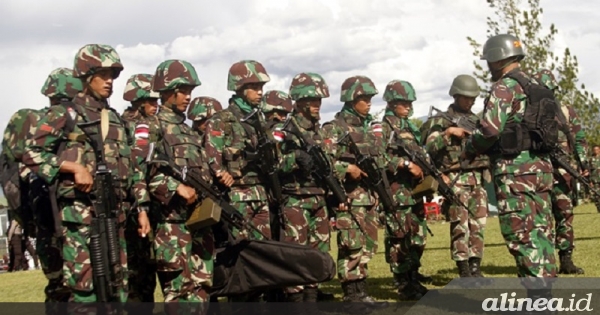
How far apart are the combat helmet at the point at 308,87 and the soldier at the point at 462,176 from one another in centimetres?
182

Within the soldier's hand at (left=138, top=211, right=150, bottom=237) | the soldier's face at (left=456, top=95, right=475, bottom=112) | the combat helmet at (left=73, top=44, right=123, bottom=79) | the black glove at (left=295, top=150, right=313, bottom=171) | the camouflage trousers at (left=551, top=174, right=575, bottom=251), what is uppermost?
the combat helmet at (left=73, top=44, right=123, bottom=79)

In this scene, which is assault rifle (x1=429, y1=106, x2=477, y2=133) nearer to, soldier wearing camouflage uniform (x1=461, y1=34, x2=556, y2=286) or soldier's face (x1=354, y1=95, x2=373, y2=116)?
soldier's face (x1=354, y1=95, x2=373, y2=116)

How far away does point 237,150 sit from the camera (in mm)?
7051

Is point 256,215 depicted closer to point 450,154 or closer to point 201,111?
point 201,111

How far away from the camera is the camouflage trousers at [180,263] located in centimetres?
601

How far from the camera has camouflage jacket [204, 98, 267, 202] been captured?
6949 millimetres

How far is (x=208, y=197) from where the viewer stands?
6184 millimetres

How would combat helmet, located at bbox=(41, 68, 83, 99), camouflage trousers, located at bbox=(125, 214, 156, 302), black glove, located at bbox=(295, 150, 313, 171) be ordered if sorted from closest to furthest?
1. camouflage trousers, located at bbox=(125, 214, 156, 302)
2. combat helmet, located at bbox=(41, 68, 83, 99)
3. black glove, located at bbox=(295, 150, 313, 171)

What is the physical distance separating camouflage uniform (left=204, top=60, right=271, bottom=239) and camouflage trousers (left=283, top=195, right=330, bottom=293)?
27cm

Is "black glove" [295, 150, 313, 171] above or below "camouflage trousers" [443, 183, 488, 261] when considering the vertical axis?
above

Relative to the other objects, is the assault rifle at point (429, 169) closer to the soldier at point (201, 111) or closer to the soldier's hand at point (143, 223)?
the soldier at point (201, 111)

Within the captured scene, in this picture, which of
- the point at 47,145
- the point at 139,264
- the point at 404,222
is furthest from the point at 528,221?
the point at 47,145

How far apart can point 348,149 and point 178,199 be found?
251 centimetres

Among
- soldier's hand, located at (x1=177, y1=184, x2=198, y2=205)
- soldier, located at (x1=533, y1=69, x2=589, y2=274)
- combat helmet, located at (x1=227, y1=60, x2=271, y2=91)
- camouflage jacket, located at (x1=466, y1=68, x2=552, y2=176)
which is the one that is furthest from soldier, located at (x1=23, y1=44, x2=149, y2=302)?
soldier, located at (x1=533, y1=69, x2=589, y2=274)
